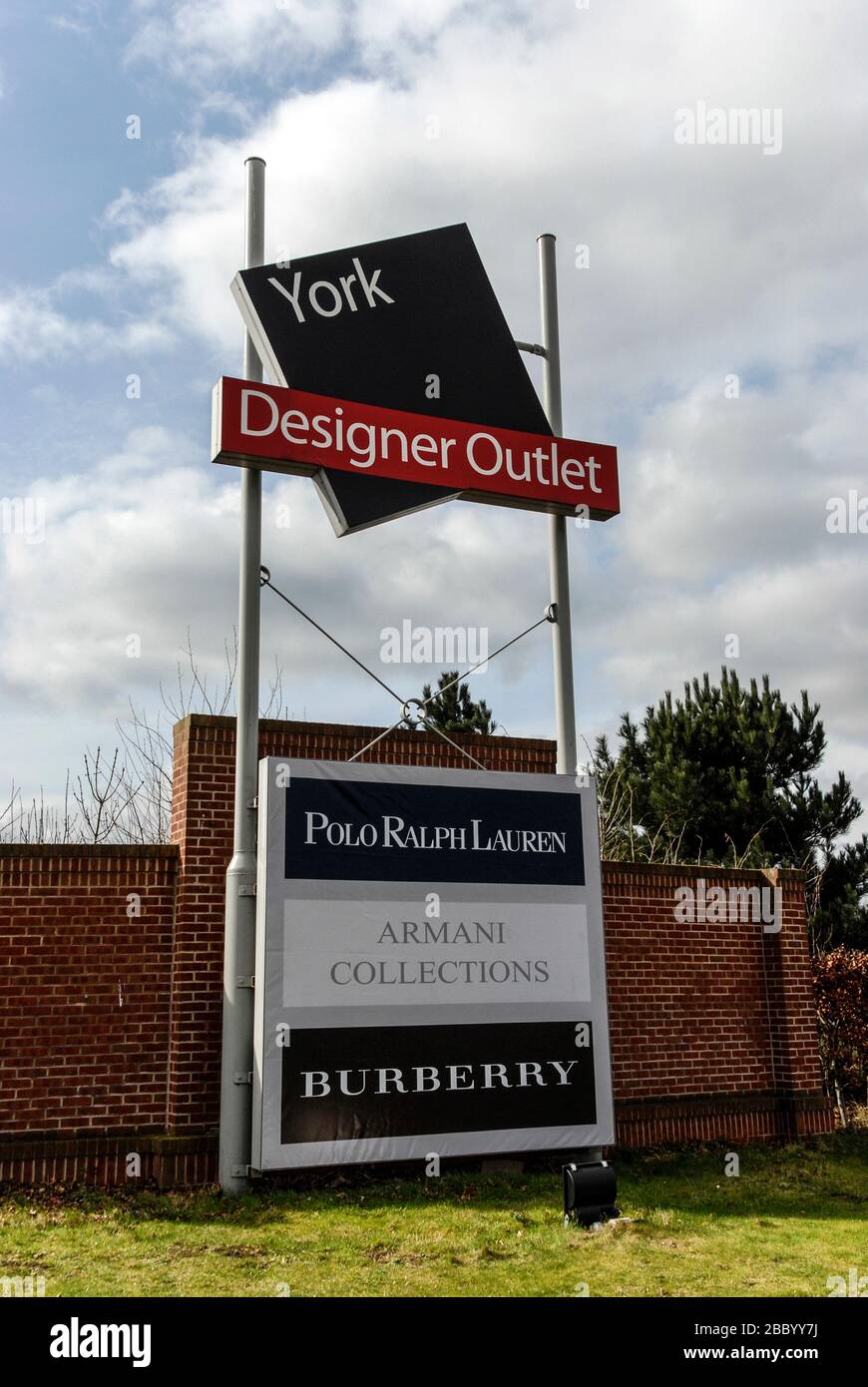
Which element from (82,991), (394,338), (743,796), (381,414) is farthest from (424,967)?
(743,796)

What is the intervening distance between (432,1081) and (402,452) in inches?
193

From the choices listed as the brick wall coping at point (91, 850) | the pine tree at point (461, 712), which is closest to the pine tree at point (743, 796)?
the pine tree at point (461, 712)

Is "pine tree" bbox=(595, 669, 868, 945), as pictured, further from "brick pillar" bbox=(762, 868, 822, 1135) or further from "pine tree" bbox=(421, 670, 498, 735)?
"brick pillar" bbox=(762, 868, 822, 1135)

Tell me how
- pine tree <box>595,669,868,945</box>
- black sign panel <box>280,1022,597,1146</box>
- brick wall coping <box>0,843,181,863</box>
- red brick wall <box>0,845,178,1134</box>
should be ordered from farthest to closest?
pine tree <box>595,669,868,945</box> < brick wall coping <box>0,843,181,863</box> < red brick wall <box>0,845,178,1134</box> < black sign panel <box>280,1022,597,1146</box>

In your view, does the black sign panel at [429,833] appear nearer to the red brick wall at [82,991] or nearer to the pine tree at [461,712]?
the red brick wall at [82,991]

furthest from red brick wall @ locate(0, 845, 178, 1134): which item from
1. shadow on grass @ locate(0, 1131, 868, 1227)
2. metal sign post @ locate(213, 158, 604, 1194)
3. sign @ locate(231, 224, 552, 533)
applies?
sign @ locate(231, 224, 552, 533)

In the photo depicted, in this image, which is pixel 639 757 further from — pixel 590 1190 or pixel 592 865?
pixel 590 1190

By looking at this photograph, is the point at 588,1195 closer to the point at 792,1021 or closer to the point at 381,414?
the point at 792,1021

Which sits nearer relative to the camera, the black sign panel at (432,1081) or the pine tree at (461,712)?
the black sign panel at (432,1081)

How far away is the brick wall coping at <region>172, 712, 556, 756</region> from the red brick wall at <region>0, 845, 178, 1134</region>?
3.54 ft

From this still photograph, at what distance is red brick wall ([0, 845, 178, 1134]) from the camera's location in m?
7.70

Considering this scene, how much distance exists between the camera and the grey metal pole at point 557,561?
9203mm

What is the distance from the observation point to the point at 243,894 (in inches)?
311

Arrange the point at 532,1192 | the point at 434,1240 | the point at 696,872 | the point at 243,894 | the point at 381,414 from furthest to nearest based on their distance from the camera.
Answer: the point at 696,872, the point at 381,414, the point at 532,1192, the point at 243,894, the point at 434,1240
